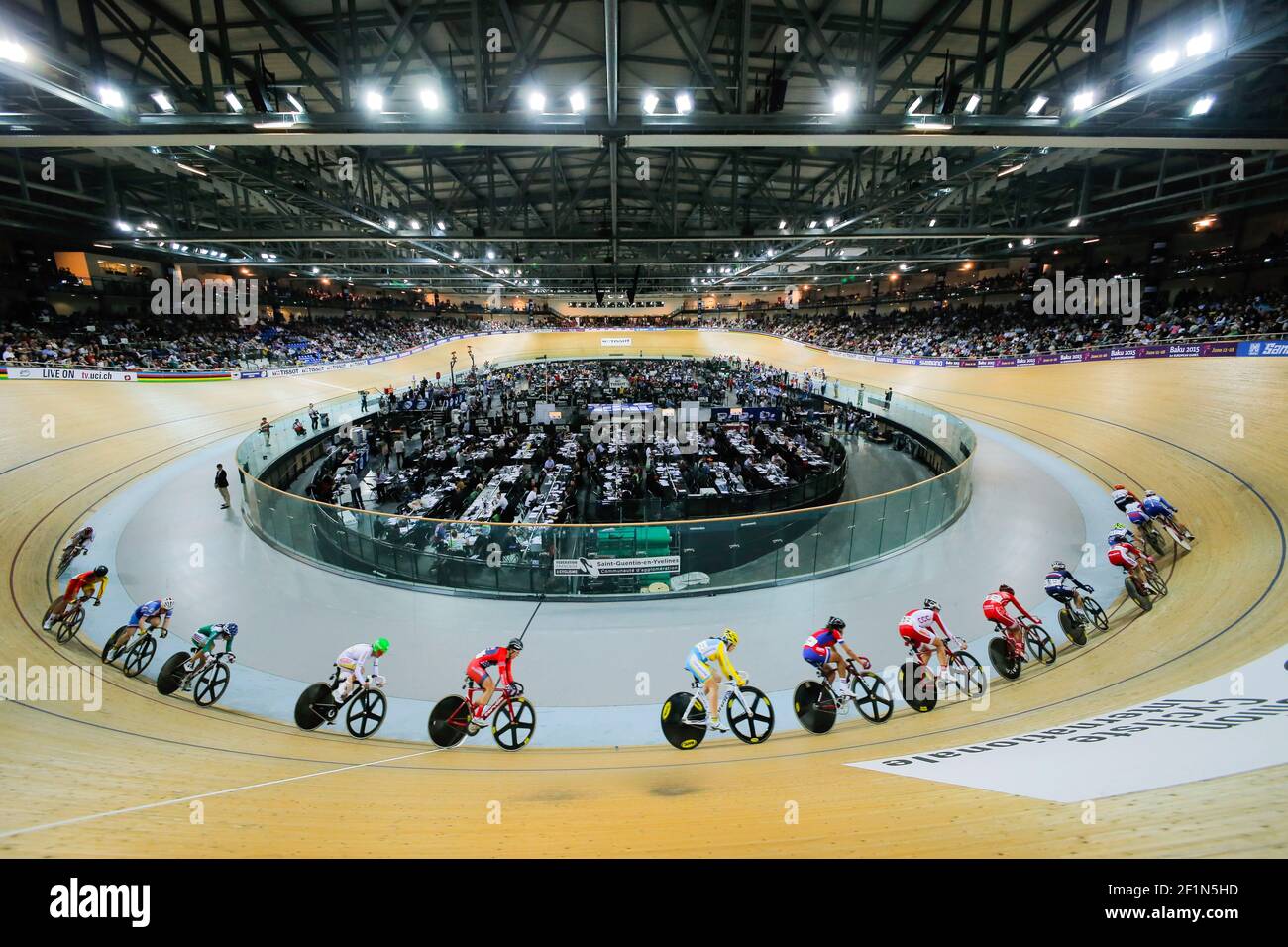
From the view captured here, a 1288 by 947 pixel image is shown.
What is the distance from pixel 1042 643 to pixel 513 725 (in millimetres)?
5554

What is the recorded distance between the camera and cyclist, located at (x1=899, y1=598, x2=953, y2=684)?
15.1 feet

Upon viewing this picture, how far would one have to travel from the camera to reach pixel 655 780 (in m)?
3.78

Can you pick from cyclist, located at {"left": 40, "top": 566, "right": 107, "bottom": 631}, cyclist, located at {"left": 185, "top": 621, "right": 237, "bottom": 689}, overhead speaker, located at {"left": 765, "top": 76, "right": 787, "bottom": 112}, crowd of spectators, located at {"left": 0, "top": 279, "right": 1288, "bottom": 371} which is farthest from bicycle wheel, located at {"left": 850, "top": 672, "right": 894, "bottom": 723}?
crowd of spectators, located at {"left": 0, "top": 279, "right": 1288, "bottom": 371}

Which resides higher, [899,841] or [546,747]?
[899,841]

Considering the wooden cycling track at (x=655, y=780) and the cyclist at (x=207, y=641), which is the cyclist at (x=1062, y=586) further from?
the cyclist at (x=207, y=641)

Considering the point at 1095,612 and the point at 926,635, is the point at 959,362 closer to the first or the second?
the point at 1095,612

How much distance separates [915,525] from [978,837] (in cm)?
696

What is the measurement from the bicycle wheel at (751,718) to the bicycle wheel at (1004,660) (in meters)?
2.69

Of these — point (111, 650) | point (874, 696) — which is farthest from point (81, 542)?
point (874, 696)

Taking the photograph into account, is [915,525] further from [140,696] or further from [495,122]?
[140,696]

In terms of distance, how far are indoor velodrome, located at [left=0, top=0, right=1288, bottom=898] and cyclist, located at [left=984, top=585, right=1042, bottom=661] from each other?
81 mm

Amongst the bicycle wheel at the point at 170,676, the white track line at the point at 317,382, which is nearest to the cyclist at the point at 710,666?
the bicycle wheel at the point at 170,676
